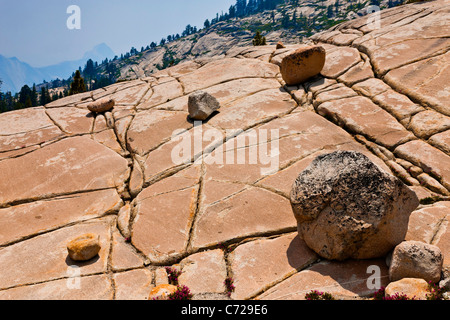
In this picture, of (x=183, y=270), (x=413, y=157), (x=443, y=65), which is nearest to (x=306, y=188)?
(x=183, y=270)

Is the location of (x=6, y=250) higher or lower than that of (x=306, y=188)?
lower

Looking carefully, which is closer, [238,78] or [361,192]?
[361,192]

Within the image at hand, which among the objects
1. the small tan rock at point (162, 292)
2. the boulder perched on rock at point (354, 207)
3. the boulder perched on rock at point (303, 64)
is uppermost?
the boulder perched on rock at point (303, 64)

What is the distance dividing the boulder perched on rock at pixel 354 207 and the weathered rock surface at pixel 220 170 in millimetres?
414

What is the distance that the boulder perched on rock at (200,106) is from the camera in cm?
1048

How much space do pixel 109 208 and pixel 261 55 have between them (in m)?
13.0

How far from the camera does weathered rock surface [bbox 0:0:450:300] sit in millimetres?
5348

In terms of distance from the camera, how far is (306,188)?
529cm

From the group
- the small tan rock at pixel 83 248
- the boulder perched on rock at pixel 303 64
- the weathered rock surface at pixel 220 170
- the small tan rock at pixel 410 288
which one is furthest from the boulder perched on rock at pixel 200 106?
the small tan rock at pixel 410 288

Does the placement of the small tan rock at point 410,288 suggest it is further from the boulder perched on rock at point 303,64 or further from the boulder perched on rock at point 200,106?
the boulder perched on rock at point 303,64

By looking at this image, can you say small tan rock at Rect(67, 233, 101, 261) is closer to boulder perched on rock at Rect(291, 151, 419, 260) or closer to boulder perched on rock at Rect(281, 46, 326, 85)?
boulder perched on rock at Rect(291, 151, 419, 260)

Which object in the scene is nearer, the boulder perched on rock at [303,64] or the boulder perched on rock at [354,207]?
the boulder perched on rock at [354,207]

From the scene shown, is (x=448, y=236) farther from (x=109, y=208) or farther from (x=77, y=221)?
(x=77, y=221)

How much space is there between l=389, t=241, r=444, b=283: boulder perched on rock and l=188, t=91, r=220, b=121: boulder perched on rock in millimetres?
7589
